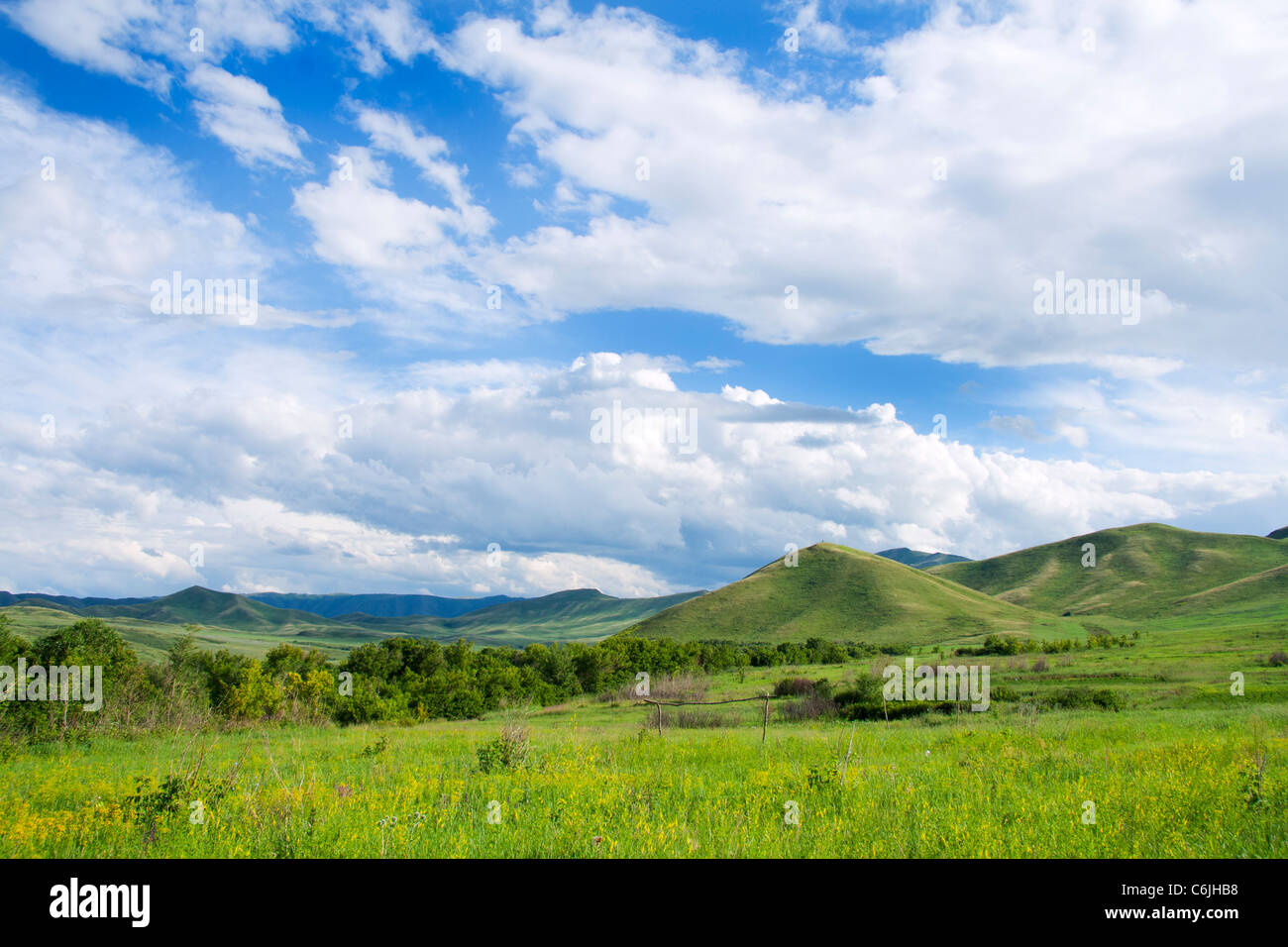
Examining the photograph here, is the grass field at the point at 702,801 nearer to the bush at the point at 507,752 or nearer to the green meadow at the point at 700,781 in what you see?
the green meadow at the point at 700,781

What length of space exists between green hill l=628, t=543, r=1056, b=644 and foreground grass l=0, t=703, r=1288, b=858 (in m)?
130

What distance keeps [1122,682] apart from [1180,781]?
39169 mm

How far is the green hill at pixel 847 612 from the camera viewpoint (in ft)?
493

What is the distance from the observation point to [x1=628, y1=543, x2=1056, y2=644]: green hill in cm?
15025

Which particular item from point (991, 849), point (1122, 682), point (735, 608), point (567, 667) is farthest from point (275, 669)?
point (735, 608)

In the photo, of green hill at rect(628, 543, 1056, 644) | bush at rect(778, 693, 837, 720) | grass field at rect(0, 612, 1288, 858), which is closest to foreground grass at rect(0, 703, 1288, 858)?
grass field at rect(0, 612, 1288, 858)

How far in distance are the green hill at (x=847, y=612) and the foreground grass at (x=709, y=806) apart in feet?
425

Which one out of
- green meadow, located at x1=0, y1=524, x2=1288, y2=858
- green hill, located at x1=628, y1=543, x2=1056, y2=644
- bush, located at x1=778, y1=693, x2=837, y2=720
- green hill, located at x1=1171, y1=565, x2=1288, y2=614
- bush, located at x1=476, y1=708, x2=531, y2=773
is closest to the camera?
green meadow, located at x1=0, y1=524, x2=1288, y2=858

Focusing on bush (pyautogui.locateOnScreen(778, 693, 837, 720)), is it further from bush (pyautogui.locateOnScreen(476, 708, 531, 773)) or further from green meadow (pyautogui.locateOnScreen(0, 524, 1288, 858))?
bush (pyautogui.locateOnScreen(476, 708, 531, 773))

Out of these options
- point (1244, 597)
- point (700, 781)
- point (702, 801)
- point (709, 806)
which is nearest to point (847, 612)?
point (1244, 597)

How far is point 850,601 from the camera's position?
17675 cm

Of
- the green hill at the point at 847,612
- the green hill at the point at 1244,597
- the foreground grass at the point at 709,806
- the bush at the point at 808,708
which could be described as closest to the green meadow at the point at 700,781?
the foreground grass at the point at 709,806
